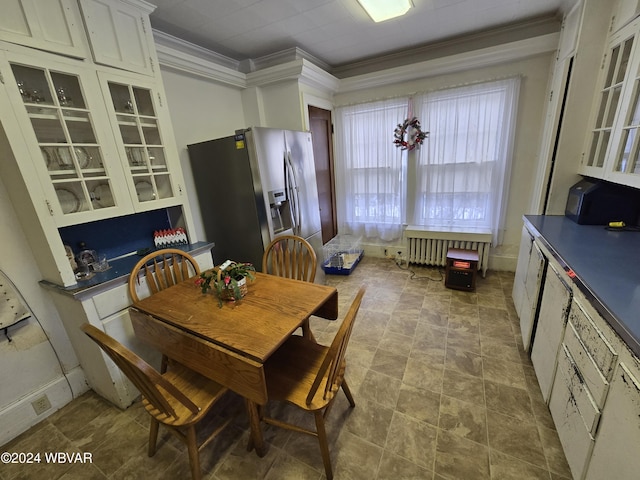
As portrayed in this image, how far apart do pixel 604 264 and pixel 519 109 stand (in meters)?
2.21

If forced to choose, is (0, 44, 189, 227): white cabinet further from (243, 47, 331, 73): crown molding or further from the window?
the window

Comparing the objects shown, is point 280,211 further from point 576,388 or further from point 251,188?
point 576,388

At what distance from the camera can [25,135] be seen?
53.2 inches

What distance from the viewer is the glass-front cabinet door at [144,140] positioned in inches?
69.8

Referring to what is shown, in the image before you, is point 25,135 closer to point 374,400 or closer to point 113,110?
point 113,110

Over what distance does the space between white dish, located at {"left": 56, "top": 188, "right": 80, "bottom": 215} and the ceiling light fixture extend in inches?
95.0

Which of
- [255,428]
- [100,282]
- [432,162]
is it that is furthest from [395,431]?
[432,162]

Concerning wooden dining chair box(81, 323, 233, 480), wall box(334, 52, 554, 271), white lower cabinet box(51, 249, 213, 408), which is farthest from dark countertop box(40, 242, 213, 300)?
wall box(334, 52, 554, 271)

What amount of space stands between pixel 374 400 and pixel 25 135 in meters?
Answer: 2.44

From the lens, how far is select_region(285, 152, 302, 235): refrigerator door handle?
2.53m

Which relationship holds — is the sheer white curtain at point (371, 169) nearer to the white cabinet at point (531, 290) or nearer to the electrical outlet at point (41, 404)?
the white cabinet at point (531, 290)

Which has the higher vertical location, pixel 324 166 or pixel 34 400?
pixel 324 166

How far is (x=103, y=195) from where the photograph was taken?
1765 millimetres

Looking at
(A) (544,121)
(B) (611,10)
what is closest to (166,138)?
(B) (611,10)
